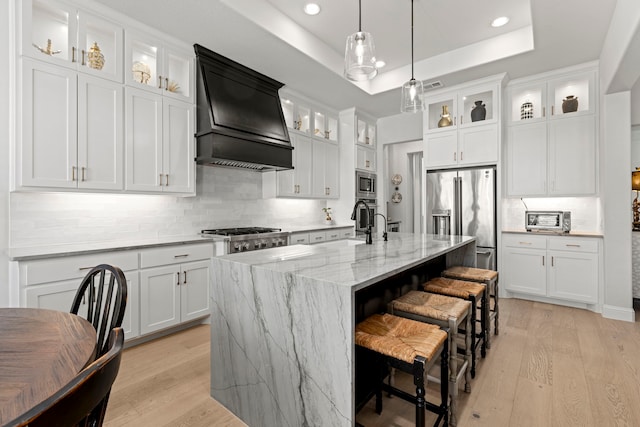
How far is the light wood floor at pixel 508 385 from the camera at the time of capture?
1.78m

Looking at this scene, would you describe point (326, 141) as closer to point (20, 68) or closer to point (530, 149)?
point (530, 149)

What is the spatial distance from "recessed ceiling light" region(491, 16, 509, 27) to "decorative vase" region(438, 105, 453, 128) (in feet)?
4.33

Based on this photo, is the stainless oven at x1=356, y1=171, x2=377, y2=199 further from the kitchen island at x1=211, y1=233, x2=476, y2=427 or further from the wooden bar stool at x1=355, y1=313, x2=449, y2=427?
the wooden bar stool at x1=355, y1=313, x2=449, y2=427

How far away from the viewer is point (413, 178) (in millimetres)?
6797

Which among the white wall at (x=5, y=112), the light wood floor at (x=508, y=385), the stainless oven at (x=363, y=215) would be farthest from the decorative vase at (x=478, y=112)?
the white wall at (x=5, y=112)

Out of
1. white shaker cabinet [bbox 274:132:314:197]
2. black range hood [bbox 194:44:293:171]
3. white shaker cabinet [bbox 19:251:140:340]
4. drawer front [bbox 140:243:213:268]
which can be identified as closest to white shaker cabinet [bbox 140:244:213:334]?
drawer front [bbox 140:243:213:268]

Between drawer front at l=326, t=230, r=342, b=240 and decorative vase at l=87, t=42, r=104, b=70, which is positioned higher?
decorative vase at l=87, t=42, r=104, b=70

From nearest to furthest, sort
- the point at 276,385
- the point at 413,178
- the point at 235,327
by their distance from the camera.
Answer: the point at 276,385
the point at 235,327
the point at 413,178

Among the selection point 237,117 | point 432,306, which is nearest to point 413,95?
point 432,306

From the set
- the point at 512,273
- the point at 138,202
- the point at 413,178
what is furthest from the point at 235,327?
the point at 413,178

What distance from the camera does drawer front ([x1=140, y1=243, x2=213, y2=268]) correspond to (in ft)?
8.95

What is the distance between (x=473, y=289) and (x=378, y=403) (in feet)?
3.48

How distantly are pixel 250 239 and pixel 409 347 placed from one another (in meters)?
2.37

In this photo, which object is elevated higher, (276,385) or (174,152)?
(174,152)
